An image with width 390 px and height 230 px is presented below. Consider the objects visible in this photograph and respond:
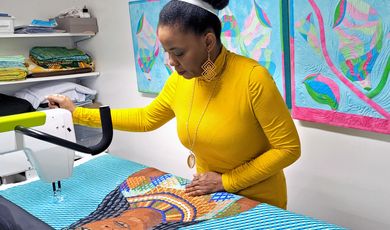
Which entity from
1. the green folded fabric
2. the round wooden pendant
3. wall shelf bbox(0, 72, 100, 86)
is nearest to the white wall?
the round wooden pendant

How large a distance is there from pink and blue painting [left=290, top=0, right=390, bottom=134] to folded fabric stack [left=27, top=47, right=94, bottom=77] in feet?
5.75

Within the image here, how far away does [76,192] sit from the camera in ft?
4.36

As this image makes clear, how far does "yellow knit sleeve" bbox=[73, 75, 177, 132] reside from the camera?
1.47 metres

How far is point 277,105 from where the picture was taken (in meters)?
1.17

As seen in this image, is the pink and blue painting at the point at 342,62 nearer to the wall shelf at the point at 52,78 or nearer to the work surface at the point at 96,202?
the work surface at the point at 96,202

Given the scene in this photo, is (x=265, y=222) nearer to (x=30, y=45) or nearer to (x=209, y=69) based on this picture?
(x=209, y=69)

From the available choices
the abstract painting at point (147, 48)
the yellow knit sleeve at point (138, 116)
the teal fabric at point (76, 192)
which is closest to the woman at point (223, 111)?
the yellow knit sleeve at point (138, 116)

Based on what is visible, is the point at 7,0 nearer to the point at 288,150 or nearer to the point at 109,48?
the point at 109,48

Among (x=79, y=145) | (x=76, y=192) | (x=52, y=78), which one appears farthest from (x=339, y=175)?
(x=52, y=78)

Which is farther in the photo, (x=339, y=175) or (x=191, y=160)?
(x=339, y=175)

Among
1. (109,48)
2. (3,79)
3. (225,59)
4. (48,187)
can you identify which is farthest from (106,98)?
(225,59)

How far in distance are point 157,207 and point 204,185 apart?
0.17 meters

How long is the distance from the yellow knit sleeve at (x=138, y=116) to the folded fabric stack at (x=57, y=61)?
142 centimetres

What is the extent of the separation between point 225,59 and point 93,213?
0.63 meters
